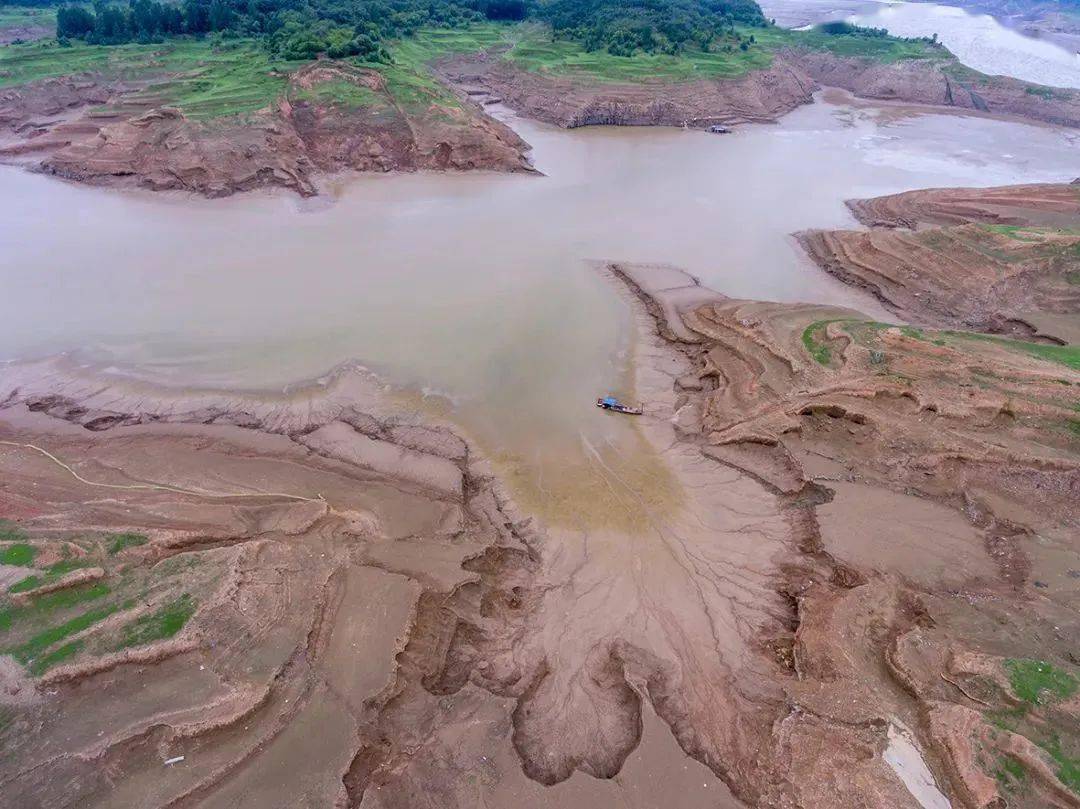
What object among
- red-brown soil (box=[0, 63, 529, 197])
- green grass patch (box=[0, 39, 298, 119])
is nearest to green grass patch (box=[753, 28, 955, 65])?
red-brown soil (box=[0, 63, 529, 197])

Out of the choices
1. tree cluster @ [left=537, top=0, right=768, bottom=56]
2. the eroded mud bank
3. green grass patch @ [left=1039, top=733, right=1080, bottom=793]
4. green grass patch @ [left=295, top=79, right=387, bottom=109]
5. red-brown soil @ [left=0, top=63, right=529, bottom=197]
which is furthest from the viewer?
tree cluster @ [left=537, top=0, right=768, bottom=56]

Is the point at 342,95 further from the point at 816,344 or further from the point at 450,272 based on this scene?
the point at 816,344

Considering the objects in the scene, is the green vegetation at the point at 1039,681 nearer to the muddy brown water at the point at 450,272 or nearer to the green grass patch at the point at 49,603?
the muddy brown water at the point at 450,272

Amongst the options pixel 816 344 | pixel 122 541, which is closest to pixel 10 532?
pixel 122 541

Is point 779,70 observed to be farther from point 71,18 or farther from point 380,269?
point 71,18

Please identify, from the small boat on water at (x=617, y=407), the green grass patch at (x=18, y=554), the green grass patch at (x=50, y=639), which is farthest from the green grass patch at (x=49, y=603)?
the small boat on water at (x=617, y=407)

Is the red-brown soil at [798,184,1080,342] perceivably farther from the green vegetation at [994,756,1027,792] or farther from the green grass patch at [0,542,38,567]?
the green grass patch at [0,542,38,567]
